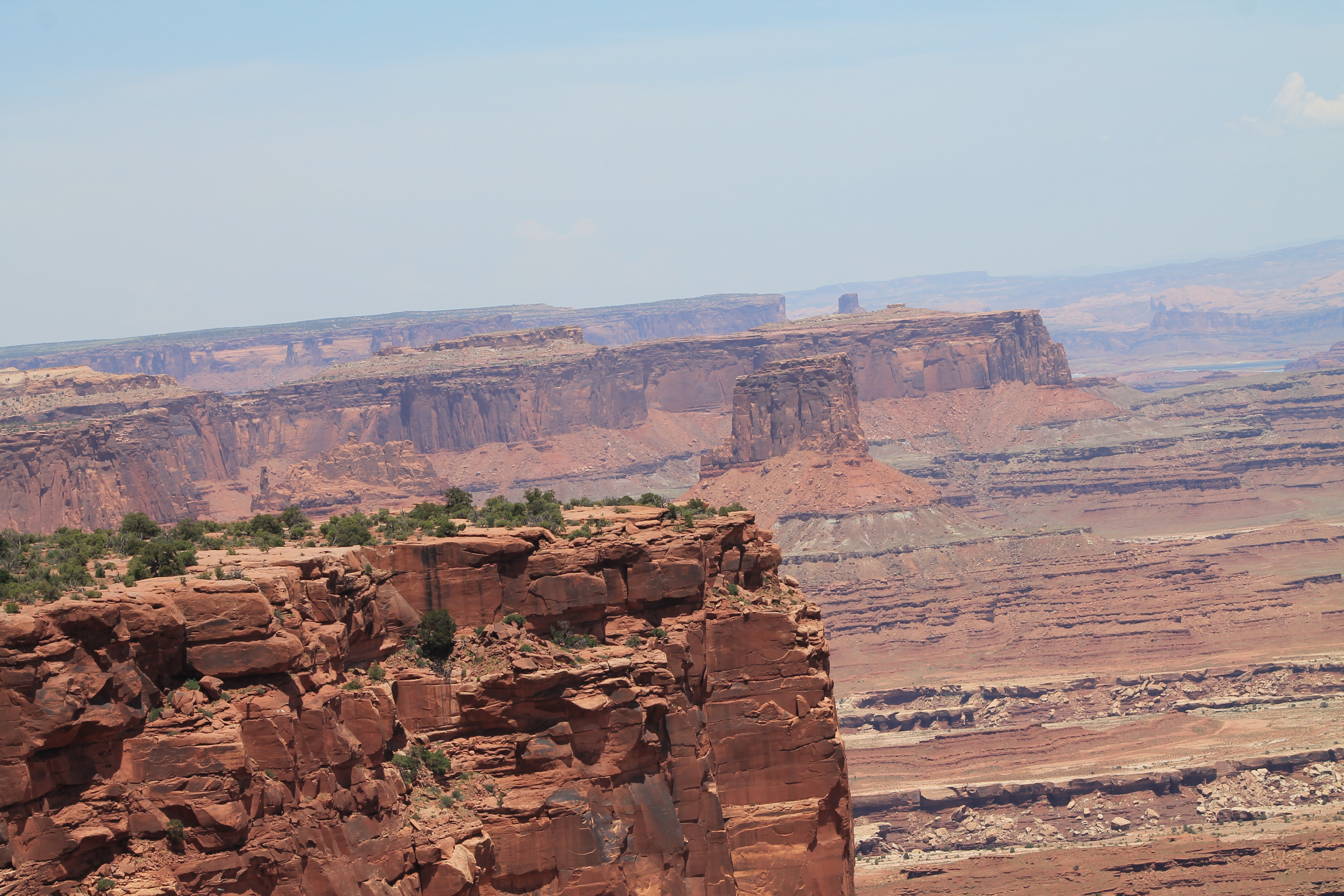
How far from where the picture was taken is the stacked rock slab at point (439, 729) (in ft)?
101

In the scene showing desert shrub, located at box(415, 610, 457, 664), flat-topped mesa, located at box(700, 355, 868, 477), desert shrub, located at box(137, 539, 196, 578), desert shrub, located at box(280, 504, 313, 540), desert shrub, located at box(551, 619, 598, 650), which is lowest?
flat-topped mesa, located at box(700, 355, 868, 477)

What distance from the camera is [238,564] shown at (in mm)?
36312

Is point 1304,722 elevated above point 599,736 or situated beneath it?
situated beneath

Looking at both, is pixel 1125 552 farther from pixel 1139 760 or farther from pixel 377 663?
pixel 377 663

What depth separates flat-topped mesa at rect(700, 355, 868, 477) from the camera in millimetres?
193000

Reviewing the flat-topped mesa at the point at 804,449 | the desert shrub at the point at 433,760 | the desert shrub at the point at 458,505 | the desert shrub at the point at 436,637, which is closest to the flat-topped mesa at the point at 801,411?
the flat-topped mesa at the point at 804,449

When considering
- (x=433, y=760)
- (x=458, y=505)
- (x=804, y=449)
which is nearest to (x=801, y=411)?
(x=804, y=449)

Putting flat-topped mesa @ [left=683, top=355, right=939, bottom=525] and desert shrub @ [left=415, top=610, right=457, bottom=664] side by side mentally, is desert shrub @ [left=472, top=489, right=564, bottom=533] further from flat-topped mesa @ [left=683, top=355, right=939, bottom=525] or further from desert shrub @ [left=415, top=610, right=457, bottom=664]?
flat-topped mesa @ [left=683, top=355, right=939, bottom=525]

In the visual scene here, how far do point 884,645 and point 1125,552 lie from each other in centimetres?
3469

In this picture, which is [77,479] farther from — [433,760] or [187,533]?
[433,760]

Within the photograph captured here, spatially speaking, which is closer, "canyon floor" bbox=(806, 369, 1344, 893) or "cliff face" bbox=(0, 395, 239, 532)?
"canyon floor" bbox=(806, 369, 1344, 893)

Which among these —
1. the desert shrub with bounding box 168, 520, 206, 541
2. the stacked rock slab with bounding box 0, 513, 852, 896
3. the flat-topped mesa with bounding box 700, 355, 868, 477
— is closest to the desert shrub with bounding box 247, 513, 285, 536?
the desert shrub with bounding box 168, 520, 206, 541

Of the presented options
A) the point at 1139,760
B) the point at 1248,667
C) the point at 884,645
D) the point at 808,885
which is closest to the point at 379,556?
the point at 808,885

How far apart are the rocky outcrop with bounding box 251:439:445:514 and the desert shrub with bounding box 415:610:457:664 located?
473 ft
